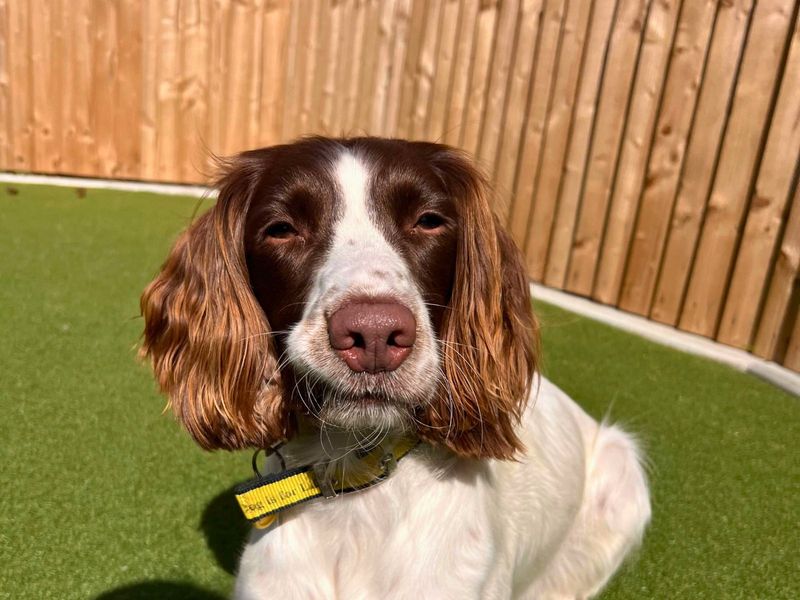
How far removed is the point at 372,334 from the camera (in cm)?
161

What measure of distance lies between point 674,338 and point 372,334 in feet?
13.4

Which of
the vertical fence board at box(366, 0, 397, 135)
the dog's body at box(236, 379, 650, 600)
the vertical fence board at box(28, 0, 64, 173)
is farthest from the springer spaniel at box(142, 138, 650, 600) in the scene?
the vertical fence board at box(28, 0, 64, 173)

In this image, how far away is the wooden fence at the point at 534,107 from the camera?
477 centimetres

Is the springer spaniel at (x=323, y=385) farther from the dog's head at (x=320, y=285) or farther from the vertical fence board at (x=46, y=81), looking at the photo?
the vertical fence board at (x=46, y=81)

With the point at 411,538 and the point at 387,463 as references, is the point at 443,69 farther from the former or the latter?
the point at 411,538

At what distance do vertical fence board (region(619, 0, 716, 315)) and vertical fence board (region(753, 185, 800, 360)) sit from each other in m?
0.79

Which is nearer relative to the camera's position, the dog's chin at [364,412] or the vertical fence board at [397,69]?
the dog's chin at [364,412]

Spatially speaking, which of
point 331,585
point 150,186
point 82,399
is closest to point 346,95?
point 150,186

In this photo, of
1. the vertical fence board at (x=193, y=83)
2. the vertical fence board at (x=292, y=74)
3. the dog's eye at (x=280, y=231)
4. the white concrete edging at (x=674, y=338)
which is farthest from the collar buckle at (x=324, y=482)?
the vertical fence board at (x=193, y=83)

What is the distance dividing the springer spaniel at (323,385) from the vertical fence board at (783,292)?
313cm

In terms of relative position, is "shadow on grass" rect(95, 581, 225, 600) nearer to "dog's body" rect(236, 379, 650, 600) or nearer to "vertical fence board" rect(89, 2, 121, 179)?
"dog's body" rect(236, 379, 650, 600)

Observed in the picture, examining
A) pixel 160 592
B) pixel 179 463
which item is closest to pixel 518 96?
pixel 179 463

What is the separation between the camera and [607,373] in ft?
15.8

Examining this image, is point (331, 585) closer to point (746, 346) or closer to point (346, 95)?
point (746, 346)
